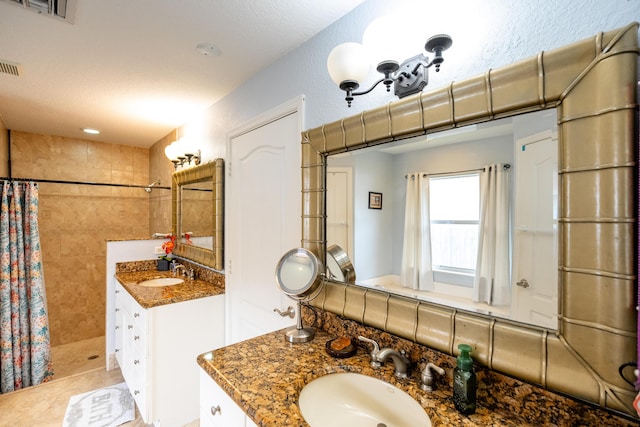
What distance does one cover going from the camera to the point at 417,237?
43.1 inches

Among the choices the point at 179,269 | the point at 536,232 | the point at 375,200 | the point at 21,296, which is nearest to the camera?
the point at 536,232

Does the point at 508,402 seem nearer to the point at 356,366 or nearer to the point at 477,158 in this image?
the point at 356,366

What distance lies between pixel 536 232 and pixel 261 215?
1480 mm

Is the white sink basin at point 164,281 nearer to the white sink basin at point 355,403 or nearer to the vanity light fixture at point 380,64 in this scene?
the white sink basin at point 355,403

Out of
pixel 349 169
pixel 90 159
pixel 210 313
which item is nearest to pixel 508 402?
pixel 349 169

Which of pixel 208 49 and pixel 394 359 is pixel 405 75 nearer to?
pixel 394 359


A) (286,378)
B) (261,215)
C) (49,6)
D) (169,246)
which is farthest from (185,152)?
(286,378)

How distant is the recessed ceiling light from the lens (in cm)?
162

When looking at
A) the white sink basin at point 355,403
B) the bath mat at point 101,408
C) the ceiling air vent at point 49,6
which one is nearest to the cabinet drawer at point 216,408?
the white sink basin at point 355,403

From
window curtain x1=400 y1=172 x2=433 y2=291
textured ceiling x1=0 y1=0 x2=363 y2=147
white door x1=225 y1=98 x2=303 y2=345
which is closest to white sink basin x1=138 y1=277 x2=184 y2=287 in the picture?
white door x1=225 y1=98 x2=303 y2=345

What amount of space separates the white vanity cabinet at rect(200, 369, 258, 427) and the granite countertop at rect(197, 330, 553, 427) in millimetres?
56

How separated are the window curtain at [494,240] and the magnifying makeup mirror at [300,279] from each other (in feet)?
2.15

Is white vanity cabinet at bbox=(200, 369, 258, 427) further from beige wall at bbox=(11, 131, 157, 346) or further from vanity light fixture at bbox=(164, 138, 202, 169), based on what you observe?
beige wall at bbox=(11, 131, 157, 346)

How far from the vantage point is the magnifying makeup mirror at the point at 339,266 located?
1.28 meters
